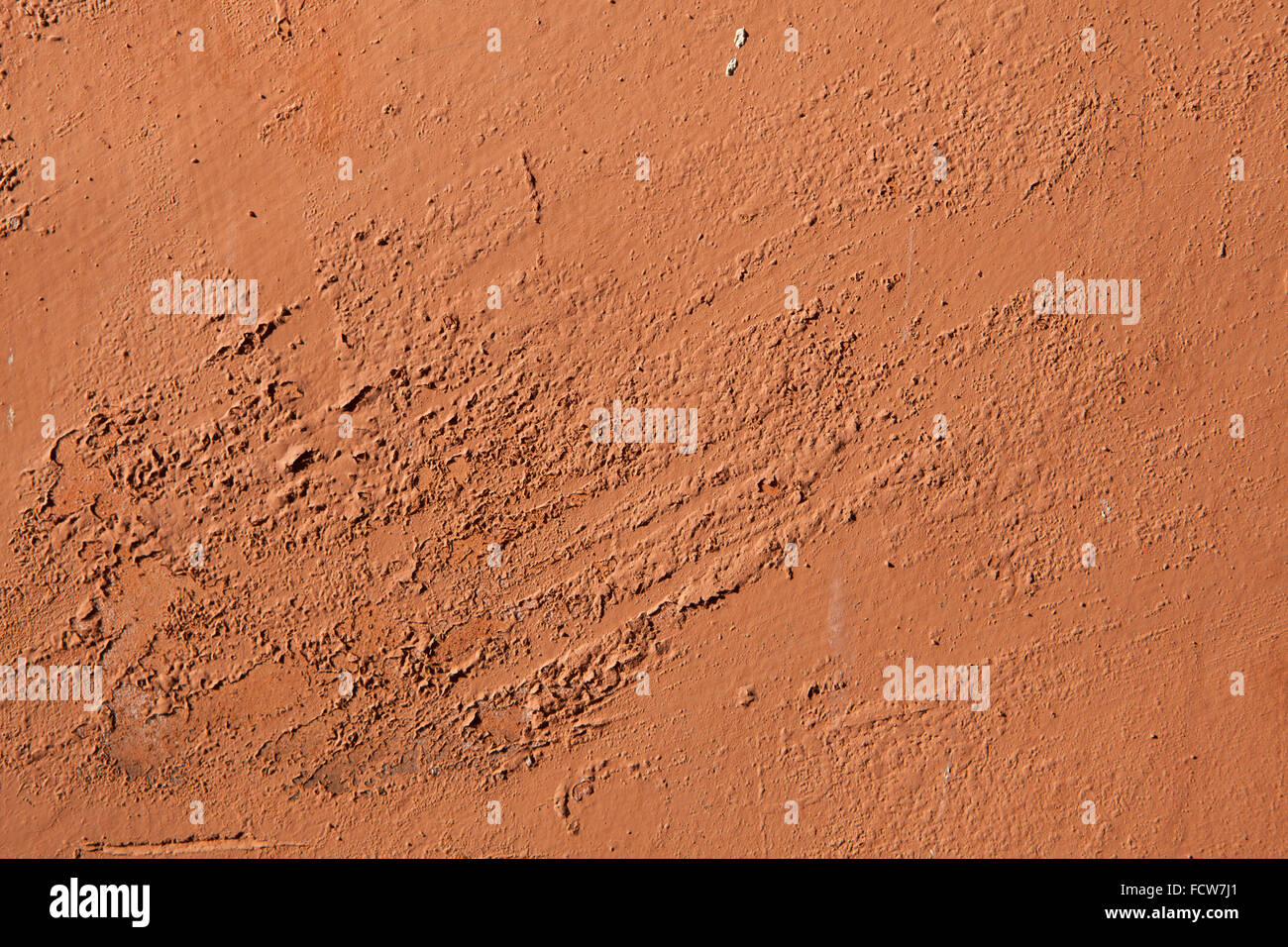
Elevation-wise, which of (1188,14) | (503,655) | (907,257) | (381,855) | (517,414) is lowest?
(381,855)

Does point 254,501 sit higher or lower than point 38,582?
higher

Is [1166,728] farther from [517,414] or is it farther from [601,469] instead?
[517,414]

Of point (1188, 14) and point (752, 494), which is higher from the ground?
point (1188, 14)

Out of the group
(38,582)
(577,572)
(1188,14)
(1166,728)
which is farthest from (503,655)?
(1188,14)

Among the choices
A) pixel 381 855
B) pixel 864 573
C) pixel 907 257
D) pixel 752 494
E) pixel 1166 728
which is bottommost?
pixel 381 855

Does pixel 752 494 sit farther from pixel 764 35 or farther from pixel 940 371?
pixel 764 35

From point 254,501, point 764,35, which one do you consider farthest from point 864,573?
point 254,501
